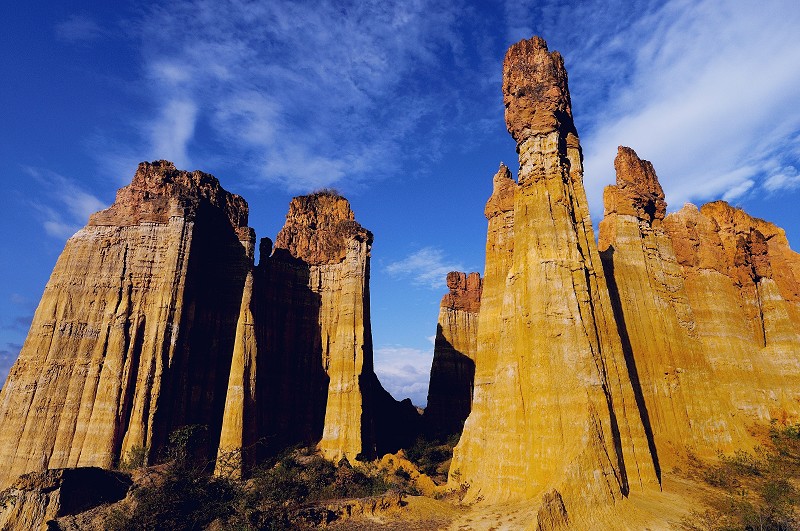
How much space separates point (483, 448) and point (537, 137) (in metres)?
15.3

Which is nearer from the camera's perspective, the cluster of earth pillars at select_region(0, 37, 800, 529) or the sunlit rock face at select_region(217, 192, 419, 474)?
the cluster of earth pillars at select_region(0, 37, 800, 529)

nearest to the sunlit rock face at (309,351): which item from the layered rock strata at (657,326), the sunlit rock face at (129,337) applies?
the sunlit rock face at (129,337)

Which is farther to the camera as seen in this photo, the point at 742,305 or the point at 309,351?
the point at 309,351

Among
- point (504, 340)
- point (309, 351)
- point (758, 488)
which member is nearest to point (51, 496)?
point (504, 340)

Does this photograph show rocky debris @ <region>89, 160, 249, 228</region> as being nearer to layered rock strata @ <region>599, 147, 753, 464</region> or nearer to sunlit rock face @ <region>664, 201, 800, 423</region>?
layered rock strata @ <region>599, 147, 753, 464</region>

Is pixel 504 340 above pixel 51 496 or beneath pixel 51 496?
above

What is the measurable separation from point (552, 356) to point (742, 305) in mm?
18720

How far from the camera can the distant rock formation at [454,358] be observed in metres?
47.1

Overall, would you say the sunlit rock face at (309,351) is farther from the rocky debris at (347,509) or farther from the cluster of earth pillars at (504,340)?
the rocky debris at (347,509)

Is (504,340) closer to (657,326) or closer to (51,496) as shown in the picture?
(657,326)

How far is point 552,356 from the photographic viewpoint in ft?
65.2

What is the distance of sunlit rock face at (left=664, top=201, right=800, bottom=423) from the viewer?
88.5 ft

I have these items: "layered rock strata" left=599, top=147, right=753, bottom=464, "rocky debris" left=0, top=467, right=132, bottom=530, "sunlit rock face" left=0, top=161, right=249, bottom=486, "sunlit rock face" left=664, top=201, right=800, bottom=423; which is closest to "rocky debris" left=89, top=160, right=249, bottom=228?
"sunlit rock face" left=0, top=161, right=249, bottom=486

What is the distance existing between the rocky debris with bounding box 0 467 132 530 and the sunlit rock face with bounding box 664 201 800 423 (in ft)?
99.0
